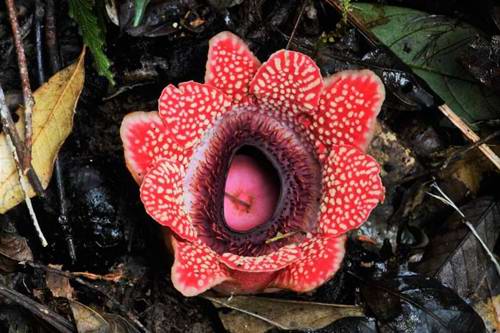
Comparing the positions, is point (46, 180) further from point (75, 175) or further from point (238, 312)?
point (238, 312)

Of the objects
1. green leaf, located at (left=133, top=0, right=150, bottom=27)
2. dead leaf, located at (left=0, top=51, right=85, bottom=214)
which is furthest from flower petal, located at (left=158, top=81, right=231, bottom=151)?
dead leaf, located at (left=0, top=51, right=85, bottom=214)


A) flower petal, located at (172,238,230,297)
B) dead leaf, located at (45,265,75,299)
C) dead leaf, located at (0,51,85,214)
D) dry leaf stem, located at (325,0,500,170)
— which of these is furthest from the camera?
dry leaf stem, located at (325,0,500,170)

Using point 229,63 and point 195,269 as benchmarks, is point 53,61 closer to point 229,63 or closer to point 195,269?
point 229,63

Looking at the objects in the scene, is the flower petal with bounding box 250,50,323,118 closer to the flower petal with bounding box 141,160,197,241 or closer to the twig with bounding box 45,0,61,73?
the flower petal with bounding box 141,160,197,241

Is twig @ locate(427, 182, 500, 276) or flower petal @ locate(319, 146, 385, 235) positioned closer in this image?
flower petal @ locate(319, 146, 385, 235)

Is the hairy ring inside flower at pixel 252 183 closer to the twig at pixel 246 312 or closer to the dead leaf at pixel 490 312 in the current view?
the twig at pixel 246 312

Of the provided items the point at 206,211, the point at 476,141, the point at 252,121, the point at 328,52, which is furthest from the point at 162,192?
the point at 476,141

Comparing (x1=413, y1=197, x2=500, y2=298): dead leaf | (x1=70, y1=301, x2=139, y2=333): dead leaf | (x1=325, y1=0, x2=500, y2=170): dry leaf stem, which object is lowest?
(x1=70, y1=301, x2=139, y2=333): dead leaf

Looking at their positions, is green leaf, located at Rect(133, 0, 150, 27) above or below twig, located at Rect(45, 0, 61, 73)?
above

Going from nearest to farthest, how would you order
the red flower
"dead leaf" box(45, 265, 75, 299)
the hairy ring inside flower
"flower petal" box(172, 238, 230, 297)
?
"flower petal" box(172, 238, 230, 297), the red flower, "dead leaf" box(45, 265, 75, 299), the hairy ring inside flower
